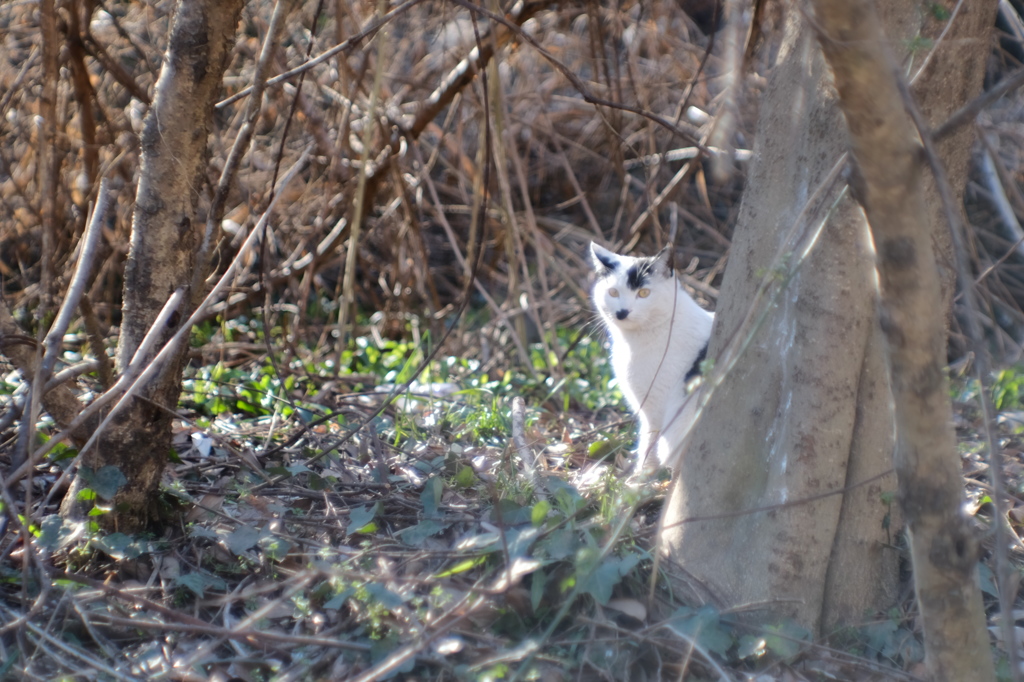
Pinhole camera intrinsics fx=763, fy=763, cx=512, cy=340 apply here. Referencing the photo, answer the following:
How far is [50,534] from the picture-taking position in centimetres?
176

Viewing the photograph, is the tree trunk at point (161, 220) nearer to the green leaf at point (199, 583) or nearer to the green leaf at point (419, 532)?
the green leaf at point (199, 583)

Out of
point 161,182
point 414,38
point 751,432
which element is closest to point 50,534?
point 161,182

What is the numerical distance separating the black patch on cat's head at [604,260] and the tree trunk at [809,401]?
56.7 inches

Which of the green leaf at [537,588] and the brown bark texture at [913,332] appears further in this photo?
the green leaf at [537,588]

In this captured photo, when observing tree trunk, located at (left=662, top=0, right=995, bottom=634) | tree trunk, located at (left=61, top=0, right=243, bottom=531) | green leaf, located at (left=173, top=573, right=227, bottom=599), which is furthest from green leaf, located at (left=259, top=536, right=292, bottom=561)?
tree trunk, located at (left=662, top=0, right=995, bottom=634)

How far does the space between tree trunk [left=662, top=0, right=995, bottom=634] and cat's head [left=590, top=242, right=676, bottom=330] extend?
1260 millimetres

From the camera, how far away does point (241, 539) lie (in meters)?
1.94

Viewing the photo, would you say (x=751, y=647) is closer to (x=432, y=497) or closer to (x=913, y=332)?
(x=913, y=332)

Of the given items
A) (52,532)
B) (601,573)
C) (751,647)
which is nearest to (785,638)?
(751,647)

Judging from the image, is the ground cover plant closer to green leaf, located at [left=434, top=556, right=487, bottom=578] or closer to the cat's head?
green leaf, located at [left=434, top=556, right=487, bottom=578]

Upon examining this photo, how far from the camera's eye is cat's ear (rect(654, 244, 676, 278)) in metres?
3.24

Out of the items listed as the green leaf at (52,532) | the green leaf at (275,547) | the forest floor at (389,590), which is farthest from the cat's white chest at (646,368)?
the green leaf at (52,532)

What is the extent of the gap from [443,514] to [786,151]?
132 centimetres

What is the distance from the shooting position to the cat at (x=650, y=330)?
9.77ft
